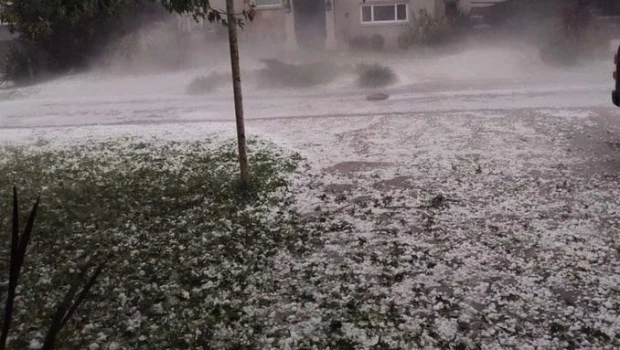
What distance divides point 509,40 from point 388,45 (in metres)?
4.37

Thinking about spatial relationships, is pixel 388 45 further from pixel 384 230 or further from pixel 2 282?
pixel 2 282

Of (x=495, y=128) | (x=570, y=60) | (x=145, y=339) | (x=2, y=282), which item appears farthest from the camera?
(x=570, y=60)

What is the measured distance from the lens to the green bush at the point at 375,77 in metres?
13.3

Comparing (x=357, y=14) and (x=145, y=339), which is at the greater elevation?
(x=357, y=14)

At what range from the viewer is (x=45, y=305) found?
3945mm

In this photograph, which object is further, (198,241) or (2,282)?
(198,241)

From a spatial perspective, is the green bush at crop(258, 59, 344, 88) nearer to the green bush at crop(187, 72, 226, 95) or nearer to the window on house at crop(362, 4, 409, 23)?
the green bush at crop(187, 72, 226, 95)

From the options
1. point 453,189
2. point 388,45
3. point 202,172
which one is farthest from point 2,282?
point 388,45

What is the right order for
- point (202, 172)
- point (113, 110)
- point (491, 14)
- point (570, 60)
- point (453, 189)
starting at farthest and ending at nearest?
point (491, 14) < point (570, 60) < point (113, 110) < point (202, 172) < point (453, 189)

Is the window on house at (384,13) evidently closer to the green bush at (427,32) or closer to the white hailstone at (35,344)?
the green bush at (427,32)

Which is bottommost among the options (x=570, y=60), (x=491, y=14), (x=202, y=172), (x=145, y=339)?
(x=145, y=339)

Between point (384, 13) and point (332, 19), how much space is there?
6.79 feet

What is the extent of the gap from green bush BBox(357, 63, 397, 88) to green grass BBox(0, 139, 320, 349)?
6.04 m

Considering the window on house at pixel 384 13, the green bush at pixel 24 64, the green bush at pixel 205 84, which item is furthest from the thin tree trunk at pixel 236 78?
the window on house at pixel 384 13
